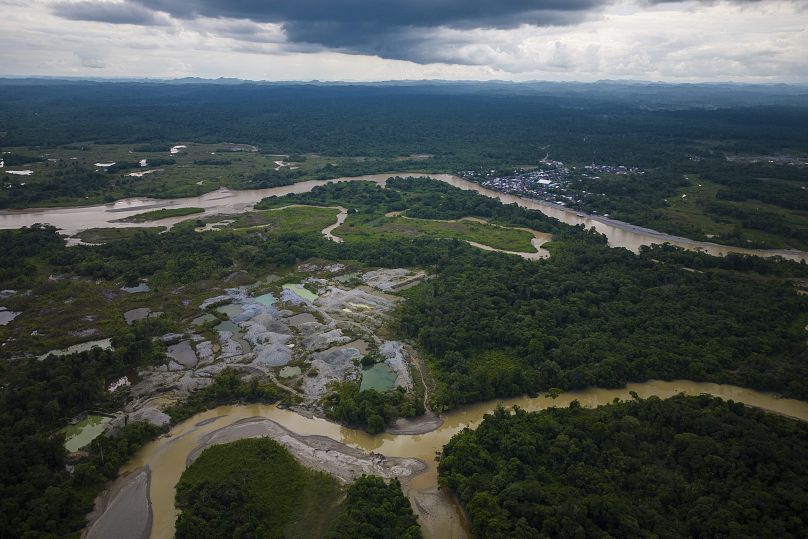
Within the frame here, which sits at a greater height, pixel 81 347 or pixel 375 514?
pixel 375 514

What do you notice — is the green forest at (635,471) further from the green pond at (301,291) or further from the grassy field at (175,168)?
the grassy field at (175,168)

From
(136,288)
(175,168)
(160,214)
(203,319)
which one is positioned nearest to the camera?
(203,319)

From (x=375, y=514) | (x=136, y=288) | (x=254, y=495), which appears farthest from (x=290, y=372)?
(x=136, y=288)

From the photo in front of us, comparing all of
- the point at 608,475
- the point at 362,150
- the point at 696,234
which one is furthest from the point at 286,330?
the point at 362,150

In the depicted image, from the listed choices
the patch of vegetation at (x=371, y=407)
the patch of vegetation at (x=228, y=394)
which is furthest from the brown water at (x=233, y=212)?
the patch of vegetation at (x=228, y=394)

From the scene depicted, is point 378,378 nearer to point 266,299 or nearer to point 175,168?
point 266,299

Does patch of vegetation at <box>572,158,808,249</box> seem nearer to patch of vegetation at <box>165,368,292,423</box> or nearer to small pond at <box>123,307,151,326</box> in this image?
patch of vegetation at <box>165,368,292,423</box>

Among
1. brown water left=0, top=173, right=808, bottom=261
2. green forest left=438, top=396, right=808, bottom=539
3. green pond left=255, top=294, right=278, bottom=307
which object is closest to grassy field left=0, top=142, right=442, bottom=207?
brown water left=0, top=173, right=808, bottom=261
